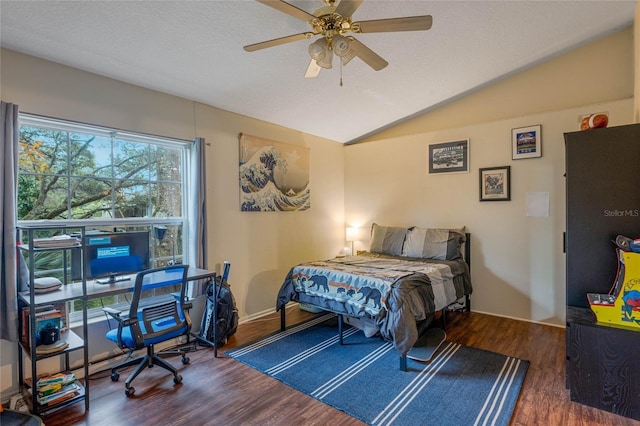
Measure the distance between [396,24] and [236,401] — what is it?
265 cm

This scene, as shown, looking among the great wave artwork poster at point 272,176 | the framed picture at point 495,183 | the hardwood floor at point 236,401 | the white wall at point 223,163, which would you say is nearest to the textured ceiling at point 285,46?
the white wall at point 223,163

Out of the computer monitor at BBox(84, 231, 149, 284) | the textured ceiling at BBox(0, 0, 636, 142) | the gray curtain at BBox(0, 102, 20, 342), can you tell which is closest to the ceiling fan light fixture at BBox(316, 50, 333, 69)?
the textured ceiling at BBox(0, 0, 636, 142)

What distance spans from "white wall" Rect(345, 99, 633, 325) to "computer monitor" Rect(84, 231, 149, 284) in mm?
3295

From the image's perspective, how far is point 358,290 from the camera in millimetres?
2928

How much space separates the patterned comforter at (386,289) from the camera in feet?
8.56

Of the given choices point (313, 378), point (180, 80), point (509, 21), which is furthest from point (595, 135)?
point (180, 80)

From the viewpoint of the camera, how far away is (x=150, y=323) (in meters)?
2.40

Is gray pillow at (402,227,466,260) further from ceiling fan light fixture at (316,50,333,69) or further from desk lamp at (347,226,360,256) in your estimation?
ceiling fan light fixture at (316,50,333,69)

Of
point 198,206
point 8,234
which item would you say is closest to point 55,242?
point 8,234

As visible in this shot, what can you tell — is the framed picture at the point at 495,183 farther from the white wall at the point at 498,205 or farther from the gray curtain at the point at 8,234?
the gray curtain at the point at 8,234

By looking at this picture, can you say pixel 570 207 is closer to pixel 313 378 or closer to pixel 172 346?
pixel 313 378

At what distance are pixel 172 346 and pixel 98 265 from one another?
1.10 meters

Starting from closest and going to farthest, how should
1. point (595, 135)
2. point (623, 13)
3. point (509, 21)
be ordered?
point (595, 135)
point (509, 21)
point (623, 13)

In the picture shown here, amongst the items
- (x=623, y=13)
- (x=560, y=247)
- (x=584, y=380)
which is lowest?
(x=584, y=380)
